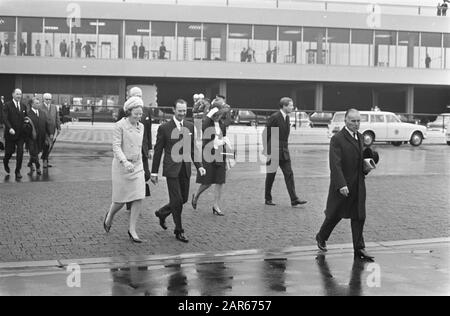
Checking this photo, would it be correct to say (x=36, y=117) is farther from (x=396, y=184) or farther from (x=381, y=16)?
(x=381, y=16)

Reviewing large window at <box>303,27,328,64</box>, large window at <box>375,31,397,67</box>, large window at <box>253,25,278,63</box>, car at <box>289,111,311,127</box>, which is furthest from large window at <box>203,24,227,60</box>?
car at <box>289,111,311,127</box>

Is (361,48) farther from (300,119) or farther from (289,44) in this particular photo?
(300,119)

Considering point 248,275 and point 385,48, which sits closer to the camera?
point 248,275

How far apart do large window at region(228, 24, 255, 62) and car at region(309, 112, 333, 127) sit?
1287 centimetres

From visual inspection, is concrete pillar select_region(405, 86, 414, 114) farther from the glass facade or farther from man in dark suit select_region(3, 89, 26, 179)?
man in dark suit select_region(3, 89, 26, 179)

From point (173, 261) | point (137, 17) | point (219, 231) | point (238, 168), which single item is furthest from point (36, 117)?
point (137, 17)

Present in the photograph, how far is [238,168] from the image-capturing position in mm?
18125

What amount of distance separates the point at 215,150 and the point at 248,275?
12.6ft

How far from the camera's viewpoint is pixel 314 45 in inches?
1991

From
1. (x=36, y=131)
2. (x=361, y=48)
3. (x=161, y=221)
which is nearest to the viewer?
(x=161, y=221)

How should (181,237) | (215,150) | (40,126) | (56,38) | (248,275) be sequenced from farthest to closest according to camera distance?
(56,38) < (40,126) < (215,150) < (181,237) < (248,275)

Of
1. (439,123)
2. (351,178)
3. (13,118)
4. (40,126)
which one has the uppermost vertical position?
(439,123)

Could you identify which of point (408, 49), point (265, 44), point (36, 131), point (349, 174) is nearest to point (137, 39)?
point (265, 44)
